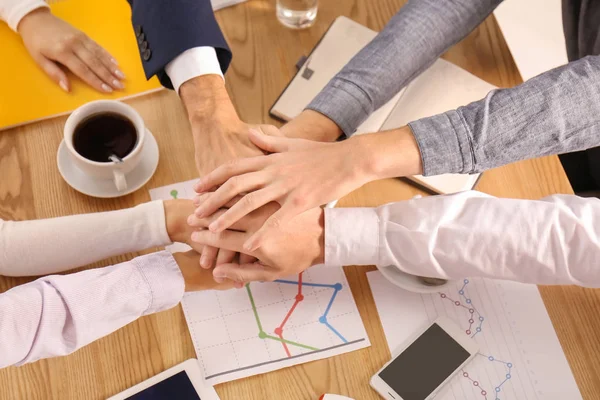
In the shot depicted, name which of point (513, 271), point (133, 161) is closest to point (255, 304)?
point (133, 161)

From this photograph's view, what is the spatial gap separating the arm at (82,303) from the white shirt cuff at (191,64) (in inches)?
11.8

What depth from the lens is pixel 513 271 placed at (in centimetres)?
91

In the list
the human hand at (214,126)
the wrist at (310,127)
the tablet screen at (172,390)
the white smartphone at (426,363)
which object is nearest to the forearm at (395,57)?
the wrist at (310,127)

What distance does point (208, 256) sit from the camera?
2.95 ft

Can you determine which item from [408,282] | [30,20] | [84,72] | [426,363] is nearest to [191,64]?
[84,72]

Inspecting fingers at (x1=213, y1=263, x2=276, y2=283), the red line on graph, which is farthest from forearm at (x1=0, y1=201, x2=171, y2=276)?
the red line on graph

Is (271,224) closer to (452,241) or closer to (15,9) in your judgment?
(452,241)

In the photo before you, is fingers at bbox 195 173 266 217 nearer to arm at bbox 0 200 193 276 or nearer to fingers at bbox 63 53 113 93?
→ arm at bbox 0 200 193 276

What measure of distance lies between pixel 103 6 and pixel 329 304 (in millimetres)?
651

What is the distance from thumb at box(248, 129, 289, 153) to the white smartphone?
0.35 metres

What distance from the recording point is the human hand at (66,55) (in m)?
1.00

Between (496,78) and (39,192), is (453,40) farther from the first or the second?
(39,192)

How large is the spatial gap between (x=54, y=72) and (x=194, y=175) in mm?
290

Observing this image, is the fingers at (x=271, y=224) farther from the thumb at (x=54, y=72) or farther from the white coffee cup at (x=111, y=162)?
the thumb at (x=54, y=72)
